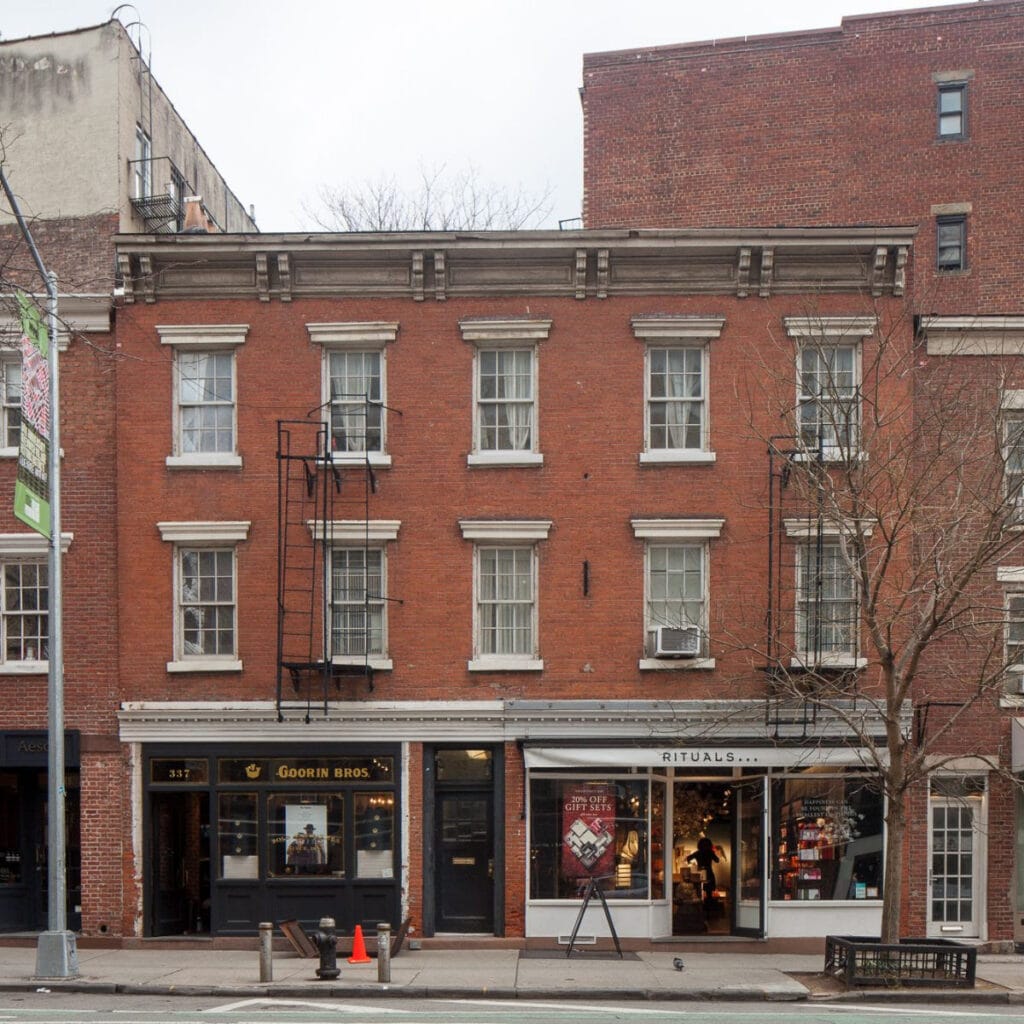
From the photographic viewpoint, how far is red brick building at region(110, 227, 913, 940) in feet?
64.6

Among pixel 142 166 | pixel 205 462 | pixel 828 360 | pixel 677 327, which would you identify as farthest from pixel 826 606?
pixel 142 166

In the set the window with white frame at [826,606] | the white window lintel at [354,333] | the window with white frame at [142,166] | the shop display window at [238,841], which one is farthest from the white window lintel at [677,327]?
the shop display window at [238,841]

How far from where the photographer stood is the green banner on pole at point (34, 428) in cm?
1638

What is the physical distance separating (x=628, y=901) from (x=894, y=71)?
16879 mm

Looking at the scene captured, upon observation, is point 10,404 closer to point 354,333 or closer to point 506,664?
point 354,333

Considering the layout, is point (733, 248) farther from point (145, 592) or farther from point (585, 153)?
point (145, 592)

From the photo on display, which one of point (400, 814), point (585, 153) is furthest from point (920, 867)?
point (585, 153)

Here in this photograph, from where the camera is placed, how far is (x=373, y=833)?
1992 centimetres

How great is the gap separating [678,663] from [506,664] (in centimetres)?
266

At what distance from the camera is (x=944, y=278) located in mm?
24125

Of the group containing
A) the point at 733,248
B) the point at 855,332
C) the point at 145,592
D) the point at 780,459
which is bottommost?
the point at 145,592

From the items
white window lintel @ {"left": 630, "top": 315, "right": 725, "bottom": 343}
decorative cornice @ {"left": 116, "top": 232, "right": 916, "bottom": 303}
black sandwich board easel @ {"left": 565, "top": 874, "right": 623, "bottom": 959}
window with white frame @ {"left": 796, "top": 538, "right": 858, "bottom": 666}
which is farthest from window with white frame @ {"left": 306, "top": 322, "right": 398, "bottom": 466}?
black sandwich board easel @ {"left": 565, "top": 874, "right": 623, "bottom": 959}

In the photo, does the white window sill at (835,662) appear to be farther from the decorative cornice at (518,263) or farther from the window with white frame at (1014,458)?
the decorative cornice at (518,263)

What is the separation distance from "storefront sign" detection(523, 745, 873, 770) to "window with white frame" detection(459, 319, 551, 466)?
4.60 meters
